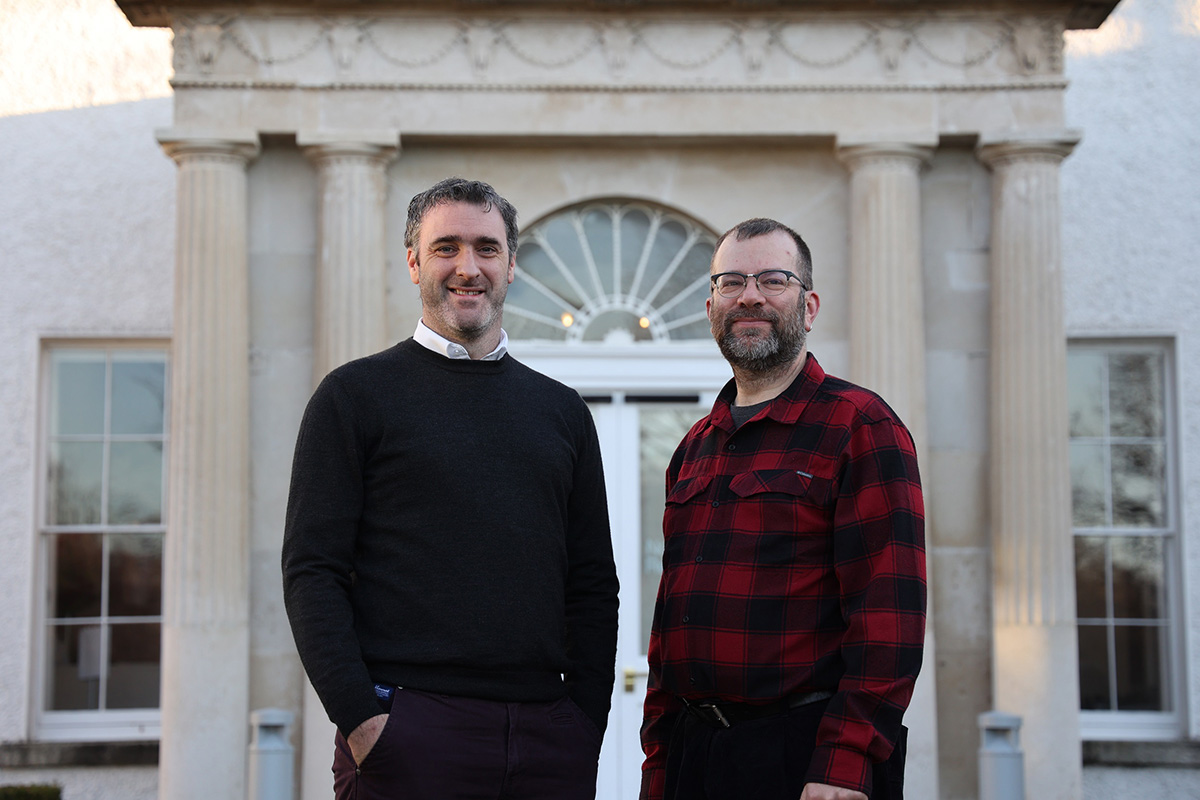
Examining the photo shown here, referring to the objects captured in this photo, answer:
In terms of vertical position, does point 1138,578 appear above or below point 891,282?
below

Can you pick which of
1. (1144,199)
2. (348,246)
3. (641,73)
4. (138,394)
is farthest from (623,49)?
(138,394)

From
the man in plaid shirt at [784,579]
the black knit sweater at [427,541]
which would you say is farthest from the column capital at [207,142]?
the man in plaid shirt at [784,579]

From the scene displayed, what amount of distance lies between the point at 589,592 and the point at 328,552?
0.70 meters

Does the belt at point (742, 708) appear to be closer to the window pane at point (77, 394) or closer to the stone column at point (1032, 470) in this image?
the stone column at point (1032, 470)

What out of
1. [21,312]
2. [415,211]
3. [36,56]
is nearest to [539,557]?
[415,211]

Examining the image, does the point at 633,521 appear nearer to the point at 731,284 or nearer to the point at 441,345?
the point at 731,284

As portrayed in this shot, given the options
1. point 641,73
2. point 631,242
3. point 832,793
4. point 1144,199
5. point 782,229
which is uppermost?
point 641,73

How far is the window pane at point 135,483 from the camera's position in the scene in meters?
7.88

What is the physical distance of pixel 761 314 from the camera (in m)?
2.88

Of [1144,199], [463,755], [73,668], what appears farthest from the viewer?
[1144,199]

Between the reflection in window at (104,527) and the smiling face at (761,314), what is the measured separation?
6012 millimetres

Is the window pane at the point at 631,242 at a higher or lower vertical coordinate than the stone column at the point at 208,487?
higher

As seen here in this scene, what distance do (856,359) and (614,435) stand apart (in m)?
1.46

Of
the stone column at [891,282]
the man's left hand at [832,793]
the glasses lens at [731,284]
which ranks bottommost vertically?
the man's left hand at [832,793]
